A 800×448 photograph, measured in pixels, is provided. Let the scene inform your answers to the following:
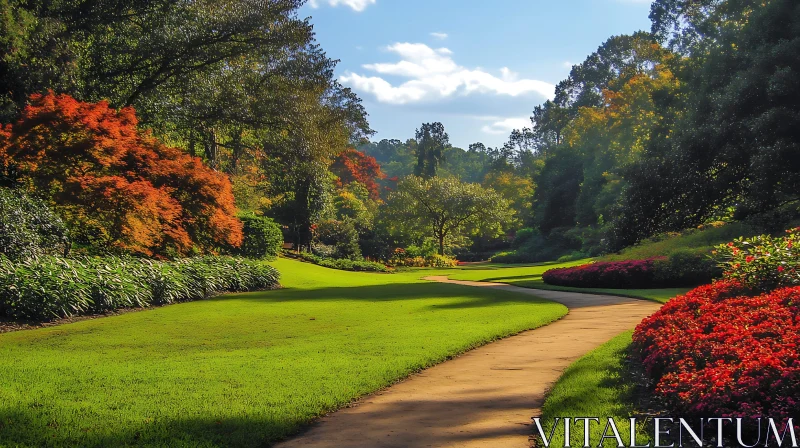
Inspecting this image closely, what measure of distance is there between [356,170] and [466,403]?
239 ft

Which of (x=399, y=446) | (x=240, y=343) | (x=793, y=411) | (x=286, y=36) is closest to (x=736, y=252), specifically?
(x=793, y=411)

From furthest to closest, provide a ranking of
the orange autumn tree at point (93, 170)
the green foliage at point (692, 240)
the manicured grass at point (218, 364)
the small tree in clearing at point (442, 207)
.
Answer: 1. the small tree in clearing at point (442, 207)
2. the green foliage at point (692, 240)
3. the orange autumn tree at point (93, 170)
4. the manicured grass at point (218, 364)

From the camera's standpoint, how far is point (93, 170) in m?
18.3

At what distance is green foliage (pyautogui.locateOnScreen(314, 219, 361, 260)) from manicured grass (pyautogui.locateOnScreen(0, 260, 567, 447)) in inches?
1087

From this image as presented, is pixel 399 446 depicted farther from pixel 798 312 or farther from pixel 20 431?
pixel 798 312

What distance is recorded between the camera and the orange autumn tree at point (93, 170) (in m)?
17.3

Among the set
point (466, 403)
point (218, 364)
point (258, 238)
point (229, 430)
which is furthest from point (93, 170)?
point (466, 403)

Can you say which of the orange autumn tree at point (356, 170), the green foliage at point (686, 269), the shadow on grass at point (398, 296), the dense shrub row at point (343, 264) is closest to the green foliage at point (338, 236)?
the dense shrub row at point (343, 264)

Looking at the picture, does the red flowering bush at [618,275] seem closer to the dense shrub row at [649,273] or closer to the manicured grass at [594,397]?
the dense shrub row at [649,273]

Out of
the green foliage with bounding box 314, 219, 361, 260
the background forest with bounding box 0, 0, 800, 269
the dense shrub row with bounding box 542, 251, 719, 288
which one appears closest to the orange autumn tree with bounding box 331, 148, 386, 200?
the green foliage with bounding box 314, 219, 361, 260

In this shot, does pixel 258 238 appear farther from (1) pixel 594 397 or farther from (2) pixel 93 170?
(1) pixel 594 397

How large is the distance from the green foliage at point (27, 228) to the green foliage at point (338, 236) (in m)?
26.8

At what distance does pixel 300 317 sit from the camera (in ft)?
43.6

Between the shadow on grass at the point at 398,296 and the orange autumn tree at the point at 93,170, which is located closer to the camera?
the shadow on grass at the point at 398,296
